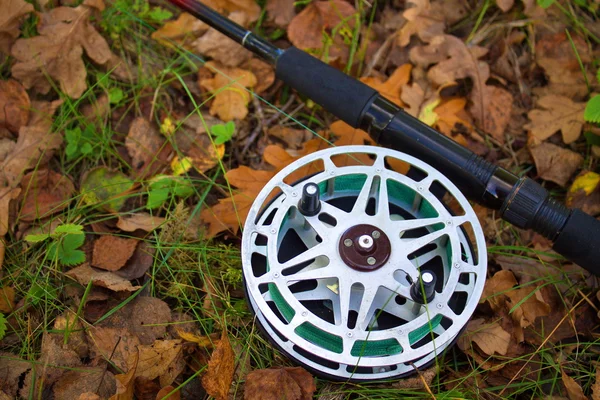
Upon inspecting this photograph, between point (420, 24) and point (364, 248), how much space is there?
1.69 meters

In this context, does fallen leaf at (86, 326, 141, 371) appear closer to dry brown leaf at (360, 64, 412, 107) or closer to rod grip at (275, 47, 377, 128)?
rod grip at (275, 47, 377, 128)

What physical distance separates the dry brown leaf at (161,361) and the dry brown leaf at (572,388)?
1.59m

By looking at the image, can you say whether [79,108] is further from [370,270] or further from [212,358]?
[370,270]

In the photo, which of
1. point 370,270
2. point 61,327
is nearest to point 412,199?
point 370,270

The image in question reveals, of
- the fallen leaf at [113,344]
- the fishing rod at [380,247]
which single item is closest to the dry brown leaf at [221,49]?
the fishing rod at [380,247]

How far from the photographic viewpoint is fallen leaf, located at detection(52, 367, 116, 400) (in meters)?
2.37

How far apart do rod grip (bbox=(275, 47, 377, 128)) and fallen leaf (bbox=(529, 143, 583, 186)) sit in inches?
39.6

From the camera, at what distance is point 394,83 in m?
3.21

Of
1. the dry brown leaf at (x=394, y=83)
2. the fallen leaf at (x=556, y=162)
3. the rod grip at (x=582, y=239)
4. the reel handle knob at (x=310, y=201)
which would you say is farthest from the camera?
the dry brown leaf at (x=394, y=83)

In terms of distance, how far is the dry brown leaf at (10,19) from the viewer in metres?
3.04

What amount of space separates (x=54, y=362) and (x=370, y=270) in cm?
136

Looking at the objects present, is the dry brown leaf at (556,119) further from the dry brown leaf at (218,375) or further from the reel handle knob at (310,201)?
the dry brown leaf at (218,375)

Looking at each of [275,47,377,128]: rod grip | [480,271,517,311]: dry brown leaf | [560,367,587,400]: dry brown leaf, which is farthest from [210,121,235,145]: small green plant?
[560,367,587,400]: dry brown leaf

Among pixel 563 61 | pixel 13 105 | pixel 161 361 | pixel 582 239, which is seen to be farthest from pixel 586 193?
pixel 13 105
